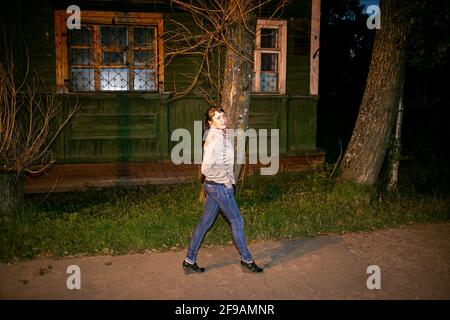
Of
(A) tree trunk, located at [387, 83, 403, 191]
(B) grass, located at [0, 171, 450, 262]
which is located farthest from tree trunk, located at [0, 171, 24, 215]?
(A) tree trunk, located at [387, 83, 403, 191]

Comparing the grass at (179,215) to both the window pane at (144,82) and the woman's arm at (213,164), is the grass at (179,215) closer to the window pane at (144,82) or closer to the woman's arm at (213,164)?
the woman's arm at (213,164)

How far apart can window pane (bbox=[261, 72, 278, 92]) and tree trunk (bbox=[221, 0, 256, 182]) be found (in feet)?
12.9

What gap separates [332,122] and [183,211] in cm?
1658

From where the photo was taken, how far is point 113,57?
34.8 ft

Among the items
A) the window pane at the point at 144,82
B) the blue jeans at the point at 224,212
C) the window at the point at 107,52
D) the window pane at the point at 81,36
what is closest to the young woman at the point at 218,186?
the blue jeans at the point at 224,212

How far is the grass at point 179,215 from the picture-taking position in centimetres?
606

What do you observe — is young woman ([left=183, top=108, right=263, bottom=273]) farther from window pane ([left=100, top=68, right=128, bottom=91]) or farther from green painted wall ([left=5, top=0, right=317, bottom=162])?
window pane ([left=100, top=68, right=128, bottom=91])

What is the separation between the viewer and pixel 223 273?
17.5 ft

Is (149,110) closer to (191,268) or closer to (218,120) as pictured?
(218,120)

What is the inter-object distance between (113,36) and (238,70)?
4.29 metres

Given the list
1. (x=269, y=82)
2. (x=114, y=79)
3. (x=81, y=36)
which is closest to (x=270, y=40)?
(x=269, y=82)

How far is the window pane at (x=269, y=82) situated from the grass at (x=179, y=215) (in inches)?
112

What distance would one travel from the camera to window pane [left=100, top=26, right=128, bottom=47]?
34.3 ft
